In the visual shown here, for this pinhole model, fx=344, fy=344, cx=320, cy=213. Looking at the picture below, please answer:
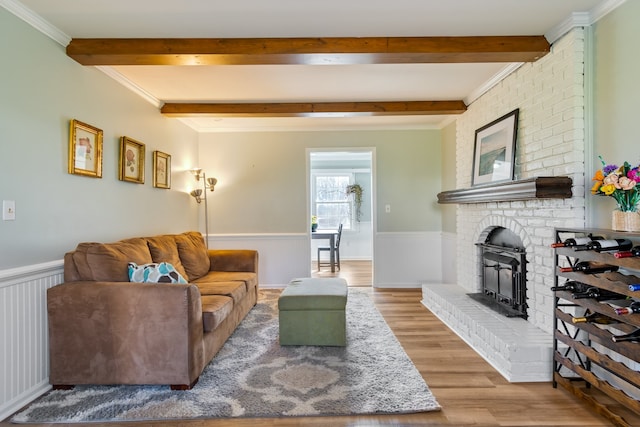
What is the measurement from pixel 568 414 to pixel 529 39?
2534mm

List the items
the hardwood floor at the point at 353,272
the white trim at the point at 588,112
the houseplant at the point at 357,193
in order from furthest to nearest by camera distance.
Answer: the houseplant at the point at 357,193
the hardwood floor at the point at 353,272
the white trim at the point at 588,112

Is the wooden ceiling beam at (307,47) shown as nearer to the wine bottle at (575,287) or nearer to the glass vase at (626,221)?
the glass vase at (626,221)

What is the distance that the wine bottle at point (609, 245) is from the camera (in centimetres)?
187

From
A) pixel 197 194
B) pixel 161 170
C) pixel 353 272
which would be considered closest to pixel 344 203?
pixel 353 272

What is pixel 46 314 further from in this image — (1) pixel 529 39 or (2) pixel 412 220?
(2) pixel 412 220

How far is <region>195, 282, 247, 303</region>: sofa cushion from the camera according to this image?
3.05 m

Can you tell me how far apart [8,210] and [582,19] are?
12.7ft

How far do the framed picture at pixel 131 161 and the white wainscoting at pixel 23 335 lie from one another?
1158mm

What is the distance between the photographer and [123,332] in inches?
87.4

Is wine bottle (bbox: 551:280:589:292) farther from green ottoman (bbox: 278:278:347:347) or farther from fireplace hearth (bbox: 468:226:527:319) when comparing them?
green ottoman (bbox: 278:278:347:347)

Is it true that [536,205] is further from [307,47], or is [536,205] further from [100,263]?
[100,263]

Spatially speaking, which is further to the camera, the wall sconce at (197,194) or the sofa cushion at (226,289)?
the wall sconce at (197,194)

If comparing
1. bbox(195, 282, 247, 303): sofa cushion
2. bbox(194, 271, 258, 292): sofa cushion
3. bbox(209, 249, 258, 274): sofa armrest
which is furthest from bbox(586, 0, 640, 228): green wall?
bbox(209, 249, 258, 274): sofa armrest

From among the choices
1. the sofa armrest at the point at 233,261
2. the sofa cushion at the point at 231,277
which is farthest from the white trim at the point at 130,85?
the sofa cushion at the point at 231,277
